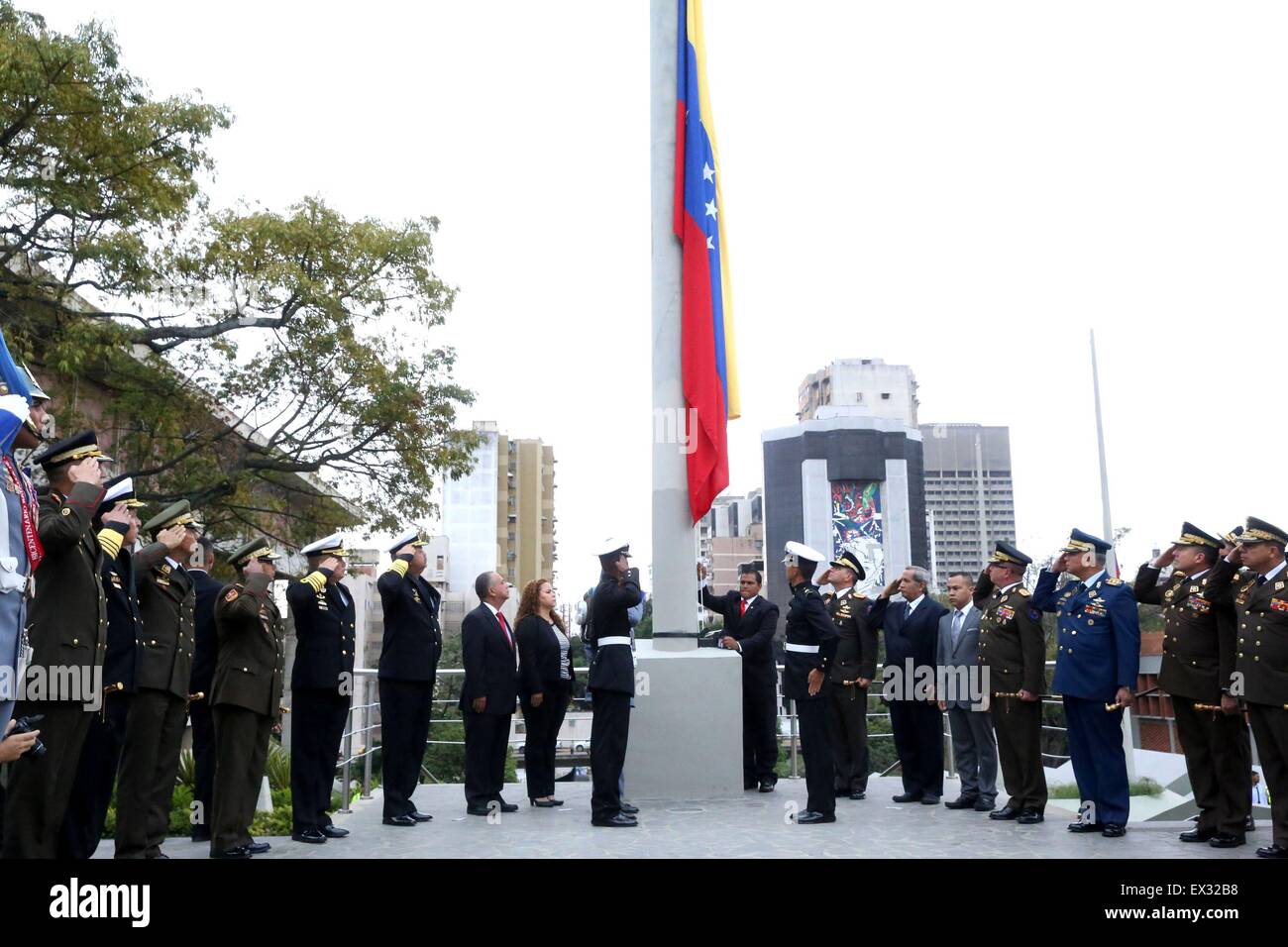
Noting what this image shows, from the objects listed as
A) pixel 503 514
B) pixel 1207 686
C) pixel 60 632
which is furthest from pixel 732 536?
pixel 60 632

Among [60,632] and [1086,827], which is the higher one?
[60,632]

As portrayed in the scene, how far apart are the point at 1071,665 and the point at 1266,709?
1.33 meters

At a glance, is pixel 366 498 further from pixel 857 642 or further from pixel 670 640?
pixel 857 642

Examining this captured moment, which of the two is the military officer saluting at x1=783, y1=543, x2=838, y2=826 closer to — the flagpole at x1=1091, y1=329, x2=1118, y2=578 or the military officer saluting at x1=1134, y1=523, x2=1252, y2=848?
the military officer saluting at x1=1134, y1=523, x2=1252, y2=848

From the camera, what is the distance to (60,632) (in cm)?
451

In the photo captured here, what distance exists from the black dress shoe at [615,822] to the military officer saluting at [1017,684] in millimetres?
2533

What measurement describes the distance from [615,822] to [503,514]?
78.9 metres

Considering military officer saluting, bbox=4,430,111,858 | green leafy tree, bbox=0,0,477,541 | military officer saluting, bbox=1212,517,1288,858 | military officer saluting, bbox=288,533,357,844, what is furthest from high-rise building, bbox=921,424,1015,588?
military officer saluting, bbox=4,430,111,858

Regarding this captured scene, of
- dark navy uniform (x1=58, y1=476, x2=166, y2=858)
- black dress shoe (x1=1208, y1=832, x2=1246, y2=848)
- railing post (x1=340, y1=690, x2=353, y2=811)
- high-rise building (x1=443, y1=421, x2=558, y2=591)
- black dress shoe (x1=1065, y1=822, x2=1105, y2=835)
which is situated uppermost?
high-rise building (x1=443, y1=421, x2=558, y2=591)

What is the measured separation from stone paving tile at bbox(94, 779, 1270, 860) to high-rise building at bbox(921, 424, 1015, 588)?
97.0m

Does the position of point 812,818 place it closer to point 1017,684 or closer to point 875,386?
point 1017,684

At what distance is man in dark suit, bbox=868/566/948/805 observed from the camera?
335 inches

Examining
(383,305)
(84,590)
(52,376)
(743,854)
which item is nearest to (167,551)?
(84,590)

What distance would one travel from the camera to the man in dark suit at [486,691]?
8.04m
